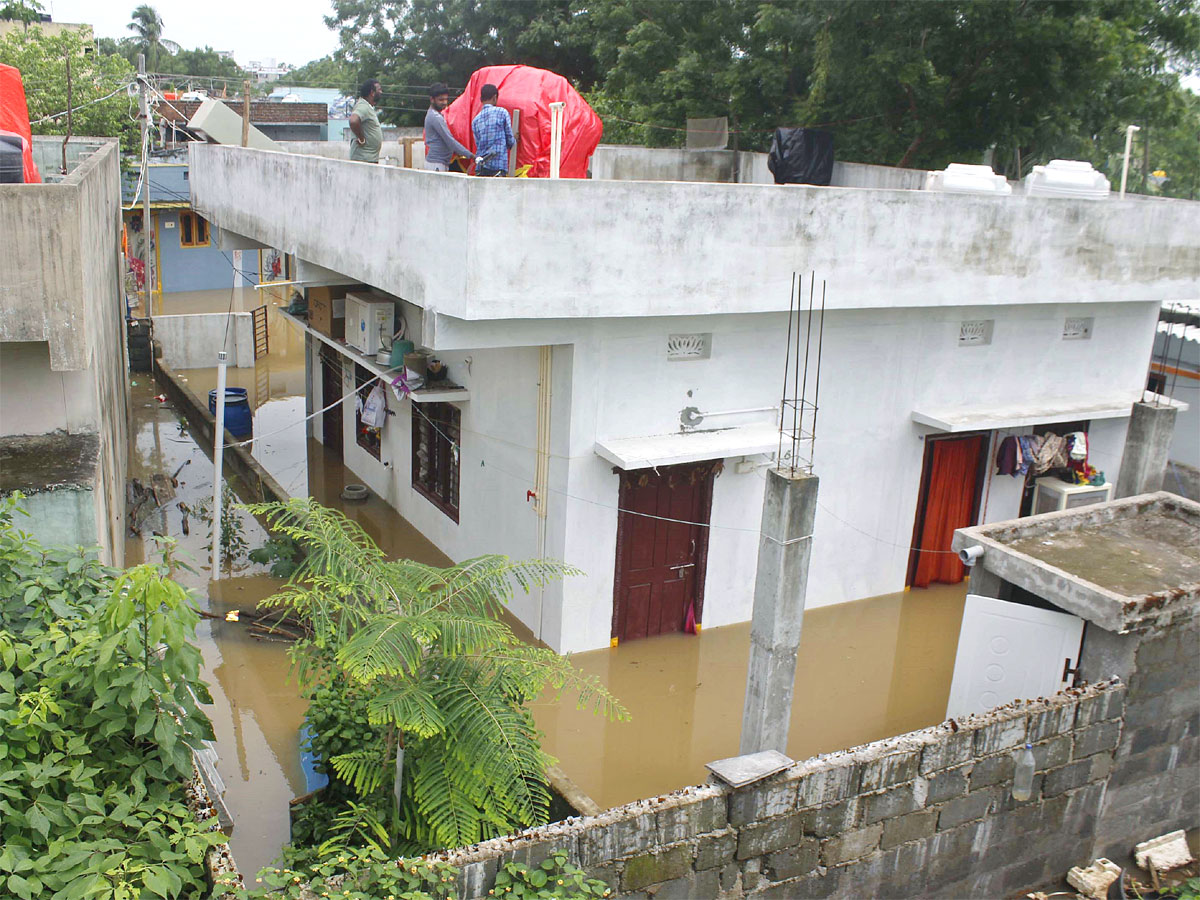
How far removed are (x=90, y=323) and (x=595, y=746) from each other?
16.4 feet

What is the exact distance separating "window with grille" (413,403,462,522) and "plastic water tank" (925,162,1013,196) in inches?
216

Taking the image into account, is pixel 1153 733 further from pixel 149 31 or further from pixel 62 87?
pixel 149 31

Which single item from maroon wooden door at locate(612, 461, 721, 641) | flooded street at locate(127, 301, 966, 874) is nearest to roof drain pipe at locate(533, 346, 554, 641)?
maroon wooden door at locate(612, 461, 721, 641)

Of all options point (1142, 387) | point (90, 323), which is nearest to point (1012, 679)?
point (1142, 387)

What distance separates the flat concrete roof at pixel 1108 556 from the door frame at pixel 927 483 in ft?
7.50

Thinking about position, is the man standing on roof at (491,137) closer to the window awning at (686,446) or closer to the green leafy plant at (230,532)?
the window awning at (686,446)

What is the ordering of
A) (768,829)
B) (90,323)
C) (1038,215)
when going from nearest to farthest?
(768,829), (90,323), (1038,215)

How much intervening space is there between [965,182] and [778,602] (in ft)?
18.5

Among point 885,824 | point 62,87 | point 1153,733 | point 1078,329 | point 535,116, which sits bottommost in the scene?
point 885,824

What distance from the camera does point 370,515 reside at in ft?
42.8

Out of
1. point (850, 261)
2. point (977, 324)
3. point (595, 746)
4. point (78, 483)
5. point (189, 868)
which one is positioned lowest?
point (595, 746)

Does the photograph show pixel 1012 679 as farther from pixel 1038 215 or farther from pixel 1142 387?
pixel 1142 387

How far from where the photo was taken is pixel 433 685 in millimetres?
5391

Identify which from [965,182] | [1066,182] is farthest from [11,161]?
[1066,182]
